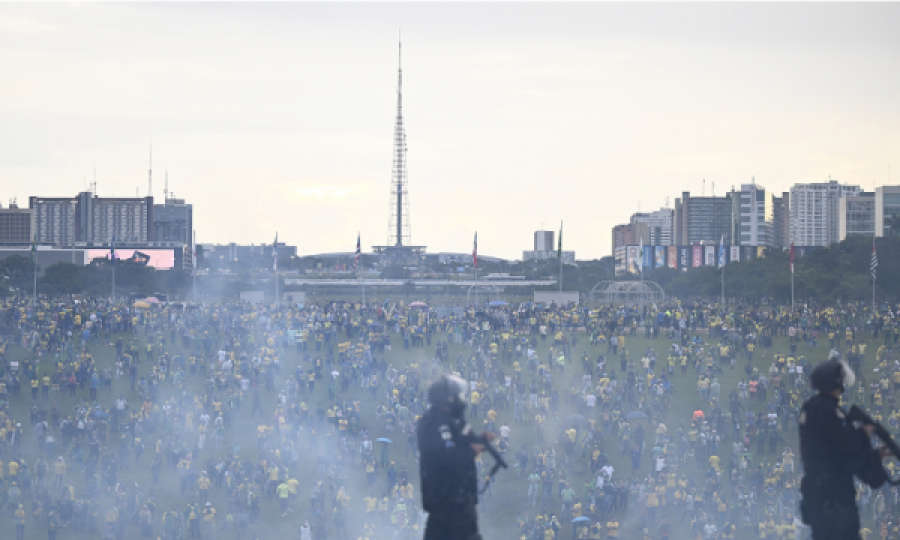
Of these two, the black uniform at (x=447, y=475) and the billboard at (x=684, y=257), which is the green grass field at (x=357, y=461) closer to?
the black uniform at (x=447, y=475)

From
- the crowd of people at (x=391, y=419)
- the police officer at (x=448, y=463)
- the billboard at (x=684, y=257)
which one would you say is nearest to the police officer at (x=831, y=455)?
the police officer at (x=448, y=463)

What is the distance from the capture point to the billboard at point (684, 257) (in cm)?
19025

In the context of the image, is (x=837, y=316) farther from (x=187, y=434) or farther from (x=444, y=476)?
(x=444, y=476)

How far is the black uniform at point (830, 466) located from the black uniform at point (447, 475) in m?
2.09

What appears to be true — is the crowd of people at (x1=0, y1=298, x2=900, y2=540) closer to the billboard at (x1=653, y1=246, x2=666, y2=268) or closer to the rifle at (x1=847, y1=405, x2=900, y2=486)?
the rifle at (x1=847, y1=405, x2=900, y2=486)

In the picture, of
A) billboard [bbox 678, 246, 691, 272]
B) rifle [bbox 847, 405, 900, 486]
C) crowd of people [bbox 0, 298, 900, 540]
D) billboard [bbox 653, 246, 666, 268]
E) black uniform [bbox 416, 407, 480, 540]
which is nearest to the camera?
rifle [bbox 847, 405, 900, 486]

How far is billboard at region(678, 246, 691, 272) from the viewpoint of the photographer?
190250 mm

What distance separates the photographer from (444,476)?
5930mm

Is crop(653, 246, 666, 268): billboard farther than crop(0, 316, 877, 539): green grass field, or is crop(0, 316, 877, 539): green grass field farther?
crop(653, 246, 666, 268): billboard

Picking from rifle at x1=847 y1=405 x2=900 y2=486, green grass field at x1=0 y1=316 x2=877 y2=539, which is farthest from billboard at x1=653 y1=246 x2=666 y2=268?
rifle at x1=847 y1=405 x2=900 y2=486

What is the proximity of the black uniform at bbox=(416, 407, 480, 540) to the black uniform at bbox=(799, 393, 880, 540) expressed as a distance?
6.87ft

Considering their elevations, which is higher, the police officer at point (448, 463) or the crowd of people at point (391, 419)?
the police officer at point (448, 463)

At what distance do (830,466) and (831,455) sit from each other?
67 mm

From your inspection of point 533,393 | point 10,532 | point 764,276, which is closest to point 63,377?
point 10,532
